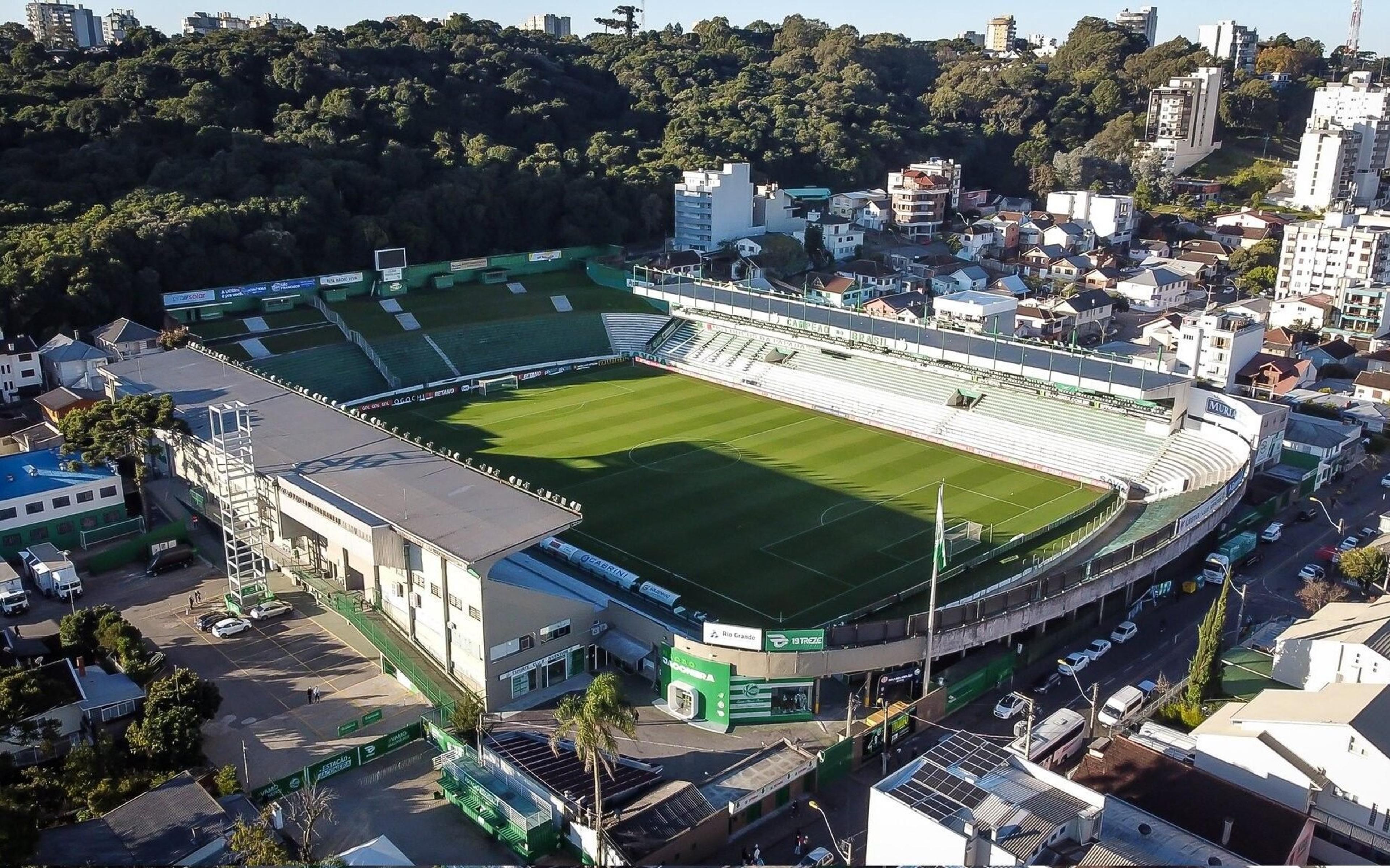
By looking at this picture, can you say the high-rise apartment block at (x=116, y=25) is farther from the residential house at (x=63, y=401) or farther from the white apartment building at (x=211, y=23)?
the residential house at (x=63, y=401)

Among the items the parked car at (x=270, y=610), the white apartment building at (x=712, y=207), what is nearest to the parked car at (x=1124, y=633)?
the parked car at (x=270, y=610)

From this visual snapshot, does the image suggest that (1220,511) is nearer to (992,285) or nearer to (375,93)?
(992,285)

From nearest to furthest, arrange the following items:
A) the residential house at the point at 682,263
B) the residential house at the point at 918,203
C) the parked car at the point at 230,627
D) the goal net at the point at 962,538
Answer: the parked car at the point at 230,627
the goal net at the point at 962,538
the residential house at the point at 682,263
the residential house at the point at 918,203

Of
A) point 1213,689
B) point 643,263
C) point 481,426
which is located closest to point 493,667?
point 1213,689

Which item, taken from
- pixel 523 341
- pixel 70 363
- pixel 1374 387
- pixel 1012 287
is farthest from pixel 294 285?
pixel 1374 387

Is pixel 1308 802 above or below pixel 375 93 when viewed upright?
below
